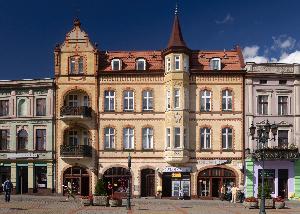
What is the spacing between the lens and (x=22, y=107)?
52750 millimetres

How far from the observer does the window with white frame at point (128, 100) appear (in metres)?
51.2

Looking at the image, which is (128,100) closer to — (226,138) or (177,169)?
(177,169)

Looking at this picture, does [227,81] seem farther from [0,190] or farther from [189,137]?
[0,190]

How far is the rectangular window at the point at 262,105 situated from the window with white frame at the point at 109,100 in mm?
13145

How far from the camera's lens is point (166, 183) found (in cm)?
5072

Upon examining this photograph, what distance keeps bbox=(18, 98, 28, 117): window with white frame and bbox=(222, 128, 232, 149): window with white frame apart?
18400 mm

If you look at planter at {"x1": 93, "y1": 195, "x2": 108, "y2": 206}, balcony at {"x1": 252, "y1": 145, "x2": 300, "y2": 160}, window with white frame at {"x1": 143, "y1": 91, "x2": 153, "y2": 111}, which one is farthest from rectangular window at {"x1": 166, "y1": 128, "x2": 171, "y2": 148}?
planter at {"x1": 93, "y1": 195, "x2": 108, "y2": 206}

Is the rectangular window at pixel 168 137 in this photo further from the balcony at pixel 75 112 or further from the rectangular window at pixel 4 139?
the rectangular window at pixel 4 139

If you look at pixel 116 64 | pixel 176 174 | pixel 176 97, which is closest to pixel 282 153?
pixel 176 174

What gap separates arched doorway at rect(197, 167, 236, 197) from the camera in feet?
166

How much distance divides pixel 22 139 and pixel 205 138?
17.0m

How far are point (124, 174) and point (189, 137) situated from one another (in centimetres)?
677

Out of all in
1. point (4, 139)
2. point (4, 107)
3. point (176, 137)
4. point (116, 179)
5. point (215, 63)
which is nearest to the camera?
point (176, 137)

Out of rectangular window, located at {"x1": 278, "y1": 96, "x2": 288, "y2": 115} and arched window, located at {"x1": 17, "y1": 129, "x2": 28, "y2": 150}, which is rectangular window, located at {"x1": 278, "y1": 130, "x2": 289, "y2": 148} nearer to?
rectangular window, located at {"x1": 278, "y1": 96, "x2": 288, "y2": 115}
